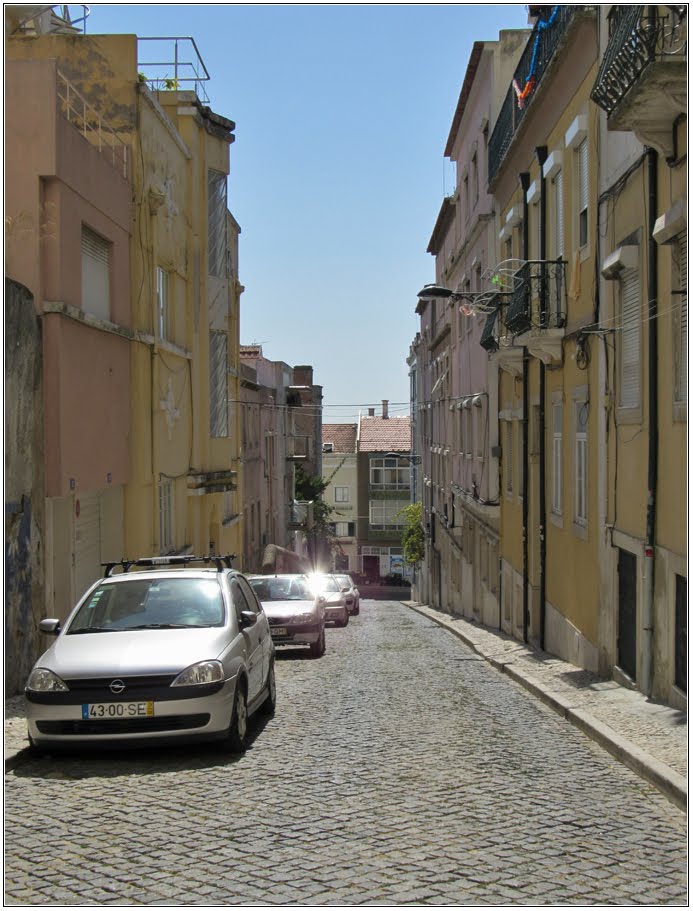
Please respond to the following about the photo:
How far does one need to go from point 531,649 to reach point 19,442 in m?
10.0

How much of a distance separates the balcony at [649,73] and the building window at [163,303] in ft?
39.7

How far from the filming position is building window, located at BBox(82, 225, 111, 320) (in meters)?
14.9

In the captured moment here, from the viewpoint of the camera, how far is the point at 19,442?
11008 mm

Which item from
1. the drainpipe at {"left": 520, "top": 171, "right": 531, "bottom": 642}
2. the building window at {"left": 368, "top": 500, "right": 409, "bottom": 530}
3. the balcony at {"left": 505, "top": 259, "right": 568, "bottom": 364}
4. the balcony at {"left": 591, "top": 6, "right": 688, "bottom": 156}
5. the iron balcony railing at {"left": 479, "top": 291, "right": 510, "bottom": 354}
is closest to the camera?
the balcony at {"left": 591, "top": 6, "right": 688, "bottom": 156}

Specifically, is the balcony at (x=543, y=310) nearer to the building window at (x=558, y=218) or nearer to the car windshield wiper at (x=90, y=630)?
the building window at (x=558, y=218)

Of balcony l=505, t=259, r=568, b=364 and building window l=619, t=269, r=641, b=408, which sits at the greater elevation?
balcony l=505, t=259, r=568, b=364

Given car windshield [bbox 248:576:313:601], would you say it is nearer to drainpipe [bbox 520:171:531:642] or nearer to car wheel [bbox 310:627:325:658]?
car wheel [bbox 310:627:325:658]

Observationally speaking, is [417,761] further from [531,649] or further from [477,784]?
[531,649]

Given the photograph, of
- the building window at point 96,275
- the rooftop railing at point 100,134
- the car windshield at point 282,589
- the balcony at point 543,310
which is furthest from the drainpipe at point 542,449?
the building window at point 96,275

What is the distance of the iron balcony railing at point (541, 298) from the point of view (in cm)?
1523

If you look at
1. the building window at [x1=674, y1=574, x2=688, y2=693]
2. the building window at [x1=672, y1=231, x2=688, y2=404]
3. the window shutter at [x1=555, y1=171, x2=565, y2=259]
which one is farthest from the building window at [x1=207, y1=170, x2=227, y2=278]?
the building window at [x1=674, y1=574, x2=688, y2=693]

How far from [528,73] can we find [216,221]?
915cm

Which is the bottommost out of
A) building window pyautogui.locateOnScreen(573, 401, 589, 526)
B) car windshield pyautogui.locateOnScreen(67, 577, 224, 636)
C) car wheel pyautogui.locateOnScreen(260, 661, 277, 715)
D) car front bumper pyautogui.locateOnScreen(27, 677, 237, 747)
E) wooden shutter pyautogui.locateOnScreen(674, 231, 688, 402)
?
car wheel pyautogui.locateOnScreen(260, 661, 277, 715)

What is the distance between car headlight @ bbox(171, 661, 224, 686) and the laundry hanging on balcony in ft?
36.7
